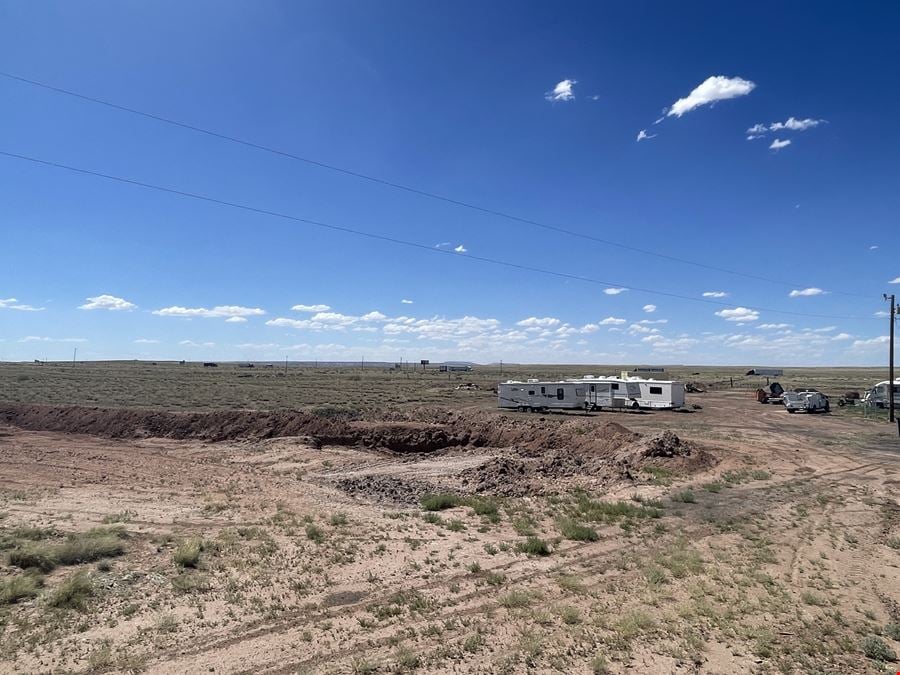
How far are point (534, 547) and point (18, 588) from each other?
403 inches

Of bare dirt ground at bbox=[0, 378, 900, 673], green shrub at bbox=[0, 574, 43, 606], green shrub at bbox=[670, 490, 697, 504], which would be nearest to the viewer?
bare dirt ground at bbox=[0, 378, 900, 673]

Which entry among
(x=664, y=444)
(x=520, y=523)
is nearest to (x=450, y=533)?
(x=520, y=523)

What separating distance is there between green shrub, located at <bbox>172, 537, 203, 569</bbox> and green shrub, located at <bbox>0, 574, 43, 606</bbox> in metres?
2.31

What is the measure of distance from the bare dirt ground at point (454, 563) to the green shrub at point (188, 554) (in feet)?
0.19

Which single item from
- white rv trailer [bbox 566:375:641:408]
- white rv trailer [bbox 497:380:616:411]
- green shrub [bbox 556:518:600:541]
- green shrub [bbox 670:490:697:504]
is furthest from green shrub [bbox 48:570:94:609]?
white rv trailer [bbox 566:375:641:408]

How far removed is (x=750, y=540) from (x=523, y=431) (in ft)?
63.4

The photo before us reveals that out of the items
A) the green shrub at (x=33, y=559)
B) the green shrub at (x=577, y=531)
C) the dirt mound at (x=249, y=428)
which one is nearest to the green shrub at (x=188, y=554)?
the green shrub at (x=33, y=559)

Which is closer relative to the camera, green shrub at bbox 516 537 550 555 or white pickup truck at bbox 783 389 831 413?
green shrub at bbox 516 537 550 555

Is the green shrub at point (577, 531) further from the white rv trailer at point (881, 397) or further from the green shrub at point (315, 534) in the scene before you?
the white rv trailer at point (881, 397)

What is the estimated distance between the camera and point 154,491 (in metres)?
18.2

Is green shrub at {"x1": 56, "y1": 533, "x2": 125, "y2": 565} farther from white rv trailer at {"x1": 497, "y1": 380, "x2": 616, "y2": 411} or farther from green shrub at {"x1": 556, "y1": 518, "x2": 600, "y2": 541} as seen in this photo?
white rv trailer at {"x1": 497, "y1": 380, "x2": 616, "y2": 411}

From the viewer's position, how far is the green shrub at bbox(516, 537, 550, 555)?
492 inches

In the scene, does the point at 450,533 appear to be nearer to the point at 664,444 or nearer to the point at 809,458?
the point at 664,444

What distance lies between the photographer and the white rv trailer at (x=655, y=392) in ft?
173
